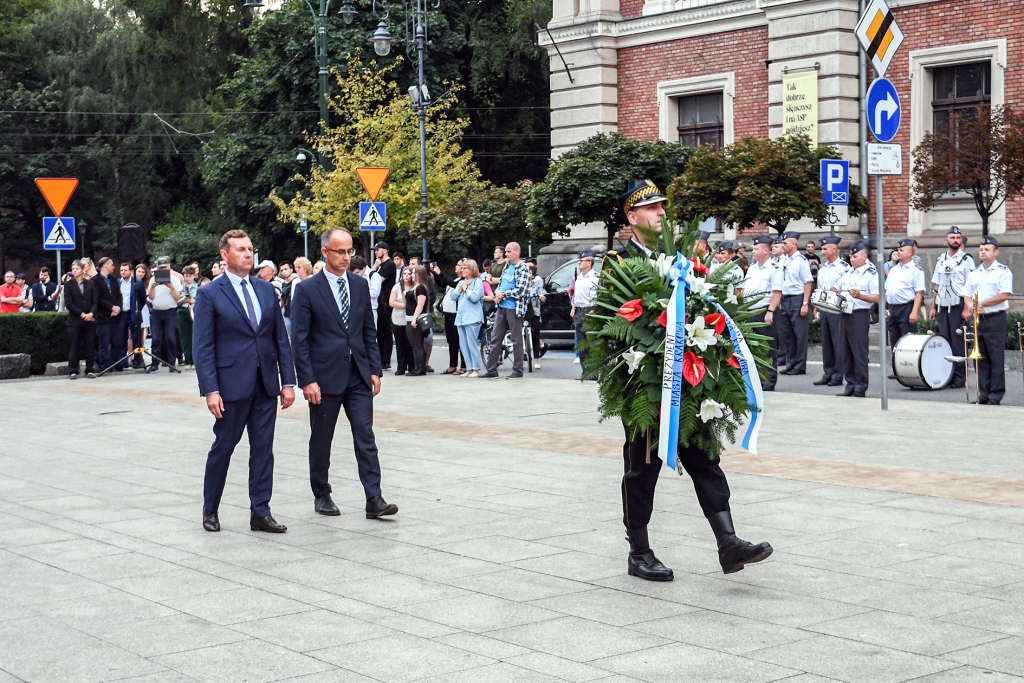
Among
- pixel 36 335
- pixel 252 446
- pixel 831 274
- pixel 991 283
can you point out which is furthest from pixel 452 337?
pixel 252 446

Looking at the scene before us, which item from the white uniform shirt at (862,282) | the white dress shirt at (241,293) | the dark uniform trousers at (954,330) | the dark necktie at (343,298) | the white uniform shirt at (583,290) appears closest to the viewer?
the white dress shirt at (241,293)

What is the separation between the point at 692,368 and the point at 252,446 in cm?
328

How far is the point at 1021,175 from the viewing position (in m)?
22.6

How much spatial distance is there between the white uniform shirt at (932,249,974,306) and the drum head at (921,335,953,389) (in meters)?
0.52

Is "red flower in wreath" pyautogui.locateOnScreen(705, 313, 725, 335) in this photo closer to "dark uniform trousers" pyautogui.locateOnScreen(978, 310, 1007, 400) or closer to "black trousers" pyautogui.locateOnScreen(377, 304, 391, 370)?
"dark uniform trousers" pyautogui.locateOnScreen(978, 310, 1007, 400)

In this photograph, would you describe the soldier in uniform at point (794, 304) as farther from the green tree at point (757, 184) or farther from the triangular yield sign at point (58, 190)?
the triangular yield sign at point (58, 190)

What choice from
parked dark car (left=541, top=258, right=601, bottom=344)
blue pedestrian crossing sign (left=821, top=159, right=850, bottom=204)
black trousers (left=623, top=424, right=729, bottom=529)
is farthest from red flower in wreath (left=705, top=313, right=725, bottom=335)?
parked dark car (left=541, top=258, right=601, bottom=344)

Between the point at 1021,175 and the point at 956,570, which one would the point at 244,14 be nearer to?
the point at 1021,175

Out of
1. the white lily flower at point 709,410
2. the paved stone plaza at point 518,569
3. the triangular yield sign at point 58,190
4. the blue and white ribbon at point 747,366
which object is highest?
the triangular yield sign at point 58,190

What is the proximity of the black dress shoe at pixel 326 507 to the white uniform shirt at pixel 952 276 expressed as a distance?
30.1 ft

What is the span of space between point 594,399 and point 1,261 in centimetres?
4764

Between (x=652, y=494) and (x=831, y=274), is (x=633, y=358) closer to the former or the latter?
(x=652, y=494)

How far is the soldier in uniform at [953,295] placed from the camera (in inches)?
608

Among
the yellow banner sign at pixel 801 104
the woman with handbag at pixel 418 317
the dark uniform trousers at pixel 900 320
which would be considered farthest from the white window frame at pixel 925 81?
the woman with handbag at pixel 418 317
